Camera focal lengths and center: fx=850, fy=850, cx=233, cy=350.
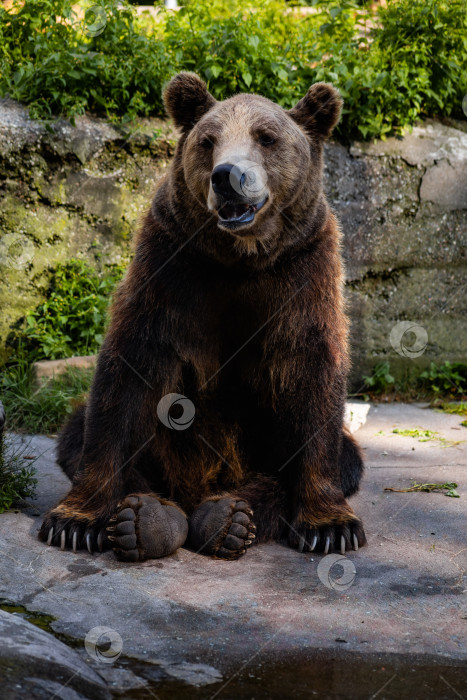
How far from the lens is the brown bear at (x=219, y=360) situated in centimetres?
344

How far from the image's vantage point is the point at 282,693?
227 centimetres

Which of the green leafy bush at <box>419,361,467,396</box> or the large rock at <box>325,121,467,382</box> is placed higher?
the large rock at <box>325,121,467,382</box>

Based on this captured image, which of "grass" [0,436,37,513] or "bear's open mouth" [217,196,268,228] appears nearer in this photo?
"bear's open mouth" [217,196,268,228]

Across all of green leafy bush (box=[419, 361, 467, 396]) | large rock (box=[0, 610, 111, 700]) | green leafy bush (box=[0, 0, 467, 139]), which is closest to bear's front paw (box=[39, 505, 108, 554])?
large rock (box=[0, 610, 111, 700])

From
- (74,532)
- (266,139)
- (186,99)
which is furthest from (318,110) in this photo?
(74,532)

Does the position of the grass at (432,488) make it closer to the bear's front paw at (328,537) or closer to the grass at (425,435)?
the bear's front paw at (328,537)

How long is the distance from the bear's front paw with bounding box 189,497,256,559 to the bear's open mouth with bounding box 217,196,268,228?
1.14 metres

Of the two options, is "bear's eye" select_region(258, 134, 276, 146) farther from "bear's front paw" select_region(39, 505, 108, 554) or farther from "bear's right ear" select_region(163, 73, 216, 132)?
"bear's front paw" select_region(39, 505, 108, 554)

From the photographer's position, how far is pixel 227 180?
10.3ft

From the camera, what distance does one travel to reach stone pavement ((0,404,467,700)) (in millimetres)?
2277

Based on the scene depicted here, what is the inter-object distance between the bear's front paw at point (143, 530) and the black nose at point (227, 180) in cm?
124

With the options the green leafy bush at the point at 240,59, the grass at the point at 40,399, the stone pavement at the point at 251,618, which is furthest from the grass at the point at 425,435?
the green leafy bush at the point at 240,59

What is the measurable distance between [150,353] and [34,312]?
8.48ft

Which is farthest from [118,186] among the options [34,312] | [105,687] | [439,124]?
[105,687]
